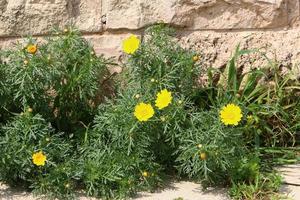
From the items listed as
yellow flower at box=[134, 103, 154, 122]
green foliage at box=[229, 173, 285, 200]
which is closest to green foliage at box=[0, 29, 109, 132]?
yellow flower at box=[134, 103, 154, 122]

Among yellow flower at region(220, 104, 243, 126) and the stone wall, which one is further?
the stone wall

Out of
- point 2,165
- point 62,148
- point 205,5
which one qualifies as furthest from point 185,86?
point 2,165

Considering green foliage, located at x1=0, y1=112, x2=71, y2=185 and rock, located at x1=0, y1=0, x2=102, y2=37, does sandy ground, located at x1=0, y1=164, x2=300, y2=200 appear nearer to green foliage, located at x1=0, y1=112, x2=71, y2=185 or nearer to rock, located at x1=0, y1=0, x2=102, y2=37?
green foliage, located at x1=0, y1=112, x2=71, y2=185

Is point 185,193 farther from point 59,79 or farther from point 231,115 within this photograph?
point 59,79

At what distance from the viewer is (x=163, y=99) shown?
10.1 feet

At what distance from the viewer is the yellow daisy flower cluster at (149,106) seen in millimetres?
3037

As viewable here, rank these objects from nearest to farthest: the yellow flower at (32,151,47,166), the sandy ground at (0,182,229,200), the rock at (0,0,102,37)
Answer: the yellow flower at (32,151,47,166), the sandy ground at (0,182,229,200), the rock at (0,0,102,37)

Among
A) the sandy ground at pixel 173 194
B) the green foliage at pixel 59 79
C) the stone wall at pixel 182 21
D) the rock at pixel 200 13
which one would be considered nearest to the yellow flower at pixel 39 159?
the sandy ground at pixel 173 194

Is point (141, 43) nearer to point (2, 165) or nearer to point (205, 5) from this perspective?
point (205, 5)

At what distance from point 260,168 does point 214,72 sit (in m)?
0.71

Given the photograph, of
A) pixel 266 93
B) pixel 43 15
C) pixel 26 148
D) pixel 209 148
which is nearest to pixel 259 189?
pixel 209 148

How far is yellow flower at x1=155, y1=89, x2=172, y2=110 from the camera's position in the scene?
3066 millimetres

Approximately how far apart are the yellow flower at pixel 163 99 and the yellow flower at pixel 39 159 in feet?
2.22

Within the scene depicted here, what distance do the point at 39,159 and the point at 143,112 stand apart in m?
0.61
